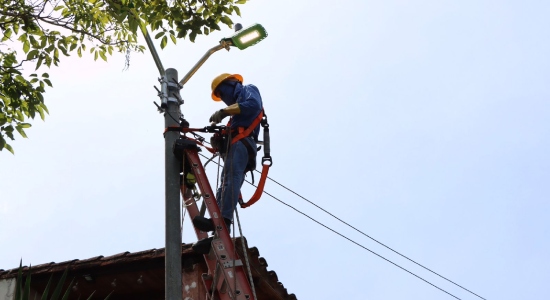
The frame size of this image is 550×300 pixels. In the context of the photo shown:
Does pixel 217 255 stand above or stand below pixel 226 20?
below

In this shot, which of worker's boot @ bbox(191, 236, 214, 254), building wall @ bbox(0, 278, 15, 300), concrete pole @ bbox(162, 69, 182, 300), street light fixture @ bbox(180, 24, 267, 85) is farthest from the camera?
building wall @ bbox(0, 278, 15, 300)

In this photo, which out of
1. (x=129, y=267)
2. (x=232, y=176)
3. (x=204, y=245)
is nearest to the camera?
(x=204, y=245)

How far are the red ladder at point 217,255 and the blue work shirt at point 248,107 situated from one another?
57cm

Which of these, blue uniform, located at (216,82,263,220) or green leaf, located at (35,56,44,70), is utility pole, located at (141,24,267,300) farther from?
green leaf, located at (35,56,44,70)

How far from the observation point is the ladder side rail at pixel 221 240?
5.48 meters

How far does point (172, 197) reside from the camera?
5328mm

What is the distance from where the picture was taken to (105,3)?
757 cm

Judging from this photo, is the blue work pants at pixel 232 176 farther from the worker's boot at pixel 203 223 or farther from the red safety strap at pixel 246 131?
the worker's boot at pixel 203 223

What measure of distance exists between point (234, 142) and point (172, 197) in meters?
1.10

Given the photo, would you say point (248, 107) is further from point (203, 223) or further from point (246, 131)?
point (203, 223)

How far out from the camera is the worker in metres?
5.94

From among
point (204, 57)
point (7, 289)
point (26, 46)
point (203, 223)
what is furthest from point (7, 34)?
point (203, 223)

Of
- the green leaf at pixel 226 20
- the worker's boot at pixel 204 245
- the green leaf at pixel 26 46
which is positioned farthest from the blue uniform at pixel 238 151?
the green leaf at pixel 26 46

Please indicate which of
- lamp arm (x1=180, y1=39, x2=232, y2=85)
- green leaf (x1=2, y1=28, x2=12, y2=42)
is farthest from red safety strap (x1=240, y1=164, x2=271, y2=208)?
green leaf (x1=2, y1=28, x2=12, y2=42)
